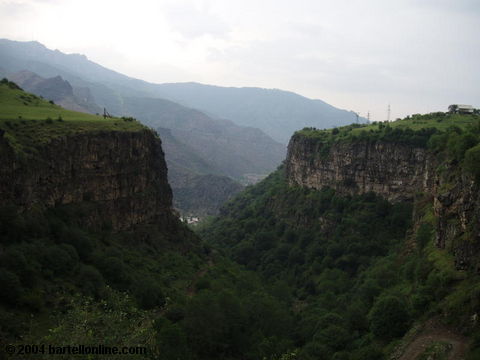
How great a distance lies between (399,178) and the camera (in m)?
76.0

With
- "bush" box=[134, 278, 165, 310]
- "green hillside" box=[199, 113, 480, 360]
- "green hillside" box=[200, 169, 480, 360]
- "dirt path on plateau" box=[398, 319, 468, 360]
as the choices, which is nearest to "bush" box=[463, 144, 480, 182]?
"green hillside" box=[199, 113, 480, 360]

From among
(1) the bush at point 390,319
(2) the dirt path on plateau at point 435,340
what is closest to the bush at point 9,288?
(2) the dirt path on plateau at point 435,340

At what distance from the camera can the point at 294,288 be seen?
7469cm

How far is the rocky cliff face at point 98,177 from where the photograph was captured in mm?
42562

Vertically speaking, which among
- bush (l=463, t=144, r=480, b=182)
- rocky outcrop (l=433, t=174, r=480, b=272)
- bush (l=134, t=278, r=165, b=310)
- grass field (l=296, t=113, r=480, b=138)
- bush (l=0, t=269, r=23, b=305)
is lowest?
bush (l=134, t=278, r=165, b=310)

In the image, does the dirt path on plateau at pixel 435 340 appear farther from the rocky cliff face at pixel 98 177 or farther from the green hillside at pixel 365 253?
the rocky cliff face at pixel 98 177

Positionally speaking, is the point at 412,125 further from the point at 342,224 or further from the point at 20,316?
the point at 20,316

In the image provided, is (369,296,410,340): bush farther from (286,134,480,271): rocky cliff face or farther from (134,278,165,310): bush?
(134,278,165,310): bush

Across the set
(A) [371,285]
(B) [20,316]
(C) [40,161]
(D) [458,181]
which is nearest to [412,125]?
(A) [371,285]

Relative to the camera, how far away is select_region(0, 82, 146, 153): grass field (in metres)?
46.0

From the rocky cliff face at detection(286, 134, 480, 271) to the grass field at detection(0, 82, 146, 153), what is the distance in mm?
35166

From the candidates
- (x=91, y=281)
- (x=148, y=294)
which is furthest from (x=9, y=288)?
(x=148, y=294)

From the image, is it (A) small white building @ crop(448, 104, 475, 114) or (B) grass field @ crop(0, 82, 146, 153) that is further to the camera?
(A) small white building @ crop(448, 104, 475, 114)

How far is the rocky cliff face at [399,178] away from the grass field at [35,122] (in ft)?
115
